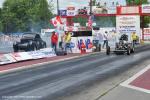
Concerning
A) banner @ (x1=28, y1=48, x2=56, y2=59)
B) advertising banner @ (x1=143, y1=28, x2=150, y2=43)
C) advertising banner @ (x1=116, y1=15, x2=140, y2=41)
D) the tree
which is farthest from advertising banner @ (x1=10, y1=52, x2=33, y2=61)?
the tree

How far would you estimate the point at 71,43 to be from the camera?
135 feet

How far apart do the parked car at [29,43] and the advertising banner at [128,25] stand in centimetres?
2166

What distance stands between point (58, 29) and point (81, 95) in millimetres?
27076

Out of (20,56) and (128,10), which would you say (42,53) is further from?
(128,10)

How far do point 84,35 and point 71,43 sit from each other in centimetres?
257

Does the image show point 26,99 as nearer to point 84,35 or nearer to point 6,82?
point 6,82

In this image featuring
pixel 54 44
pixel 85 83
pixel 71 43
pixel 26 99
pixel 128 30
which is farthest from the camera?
pixel 128 30

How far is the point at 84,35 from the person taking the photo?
43.4 metres

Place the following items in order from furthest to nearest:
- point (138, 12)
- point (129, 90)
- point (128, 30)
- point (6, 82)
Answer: point (138, 12) < point (128, 30) < point (6, 82) < point (129, 90)

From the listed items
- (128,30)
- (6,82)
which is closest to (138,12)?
(128,30)

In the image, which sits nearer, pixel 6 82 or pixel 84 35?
pixel 6 82

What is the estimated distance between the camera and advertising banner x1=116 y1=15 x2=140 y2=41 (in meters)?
62.1

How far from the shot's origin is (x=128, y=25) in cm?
6247

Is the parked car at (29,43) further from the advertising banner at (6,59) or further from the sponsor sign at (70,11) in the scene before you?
the sponsor sign at (70,11)
